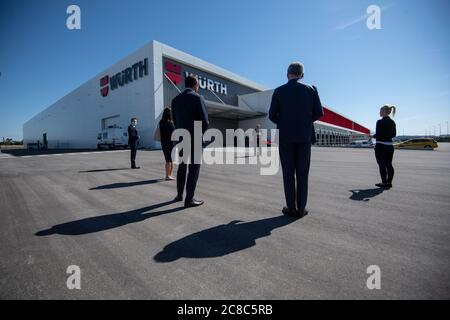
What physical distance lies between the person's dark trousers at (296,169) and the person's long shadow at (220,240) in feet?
1.00

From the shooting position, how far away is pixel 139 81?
22.8 meters

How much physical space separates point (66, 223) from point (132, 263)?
1.45 m

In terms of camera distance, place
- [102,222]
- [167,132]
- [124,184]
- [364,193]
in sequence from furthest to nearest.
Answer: [167,132] < [124,184] < [364,193] < [102,222]

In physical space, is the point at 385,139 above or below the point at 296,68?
below

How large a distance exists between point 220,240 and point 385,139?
4423 millimetres

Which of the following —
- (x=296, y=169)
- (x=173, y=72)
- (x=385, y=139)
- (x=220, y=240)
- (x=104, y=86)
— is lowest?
(x=220, y=240)

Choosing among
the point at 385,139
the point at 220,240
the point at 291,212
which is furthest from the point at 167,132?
the point at 385,139

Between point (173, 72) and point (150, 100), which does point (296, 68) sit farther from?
point (173, 72)

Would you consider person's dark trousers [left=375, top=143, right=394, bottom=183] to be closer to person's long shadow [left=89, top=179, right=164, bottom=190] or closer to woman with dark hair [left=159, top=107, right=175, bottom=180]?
woman with dark hair [left=159, top=107, right=175, bottom=180]

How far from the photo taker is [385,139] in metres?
4.47

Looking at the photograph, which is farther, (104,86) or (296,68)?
(104,86)

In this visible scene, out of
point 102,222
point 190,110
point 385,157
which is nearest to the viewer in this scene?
point 102,222
